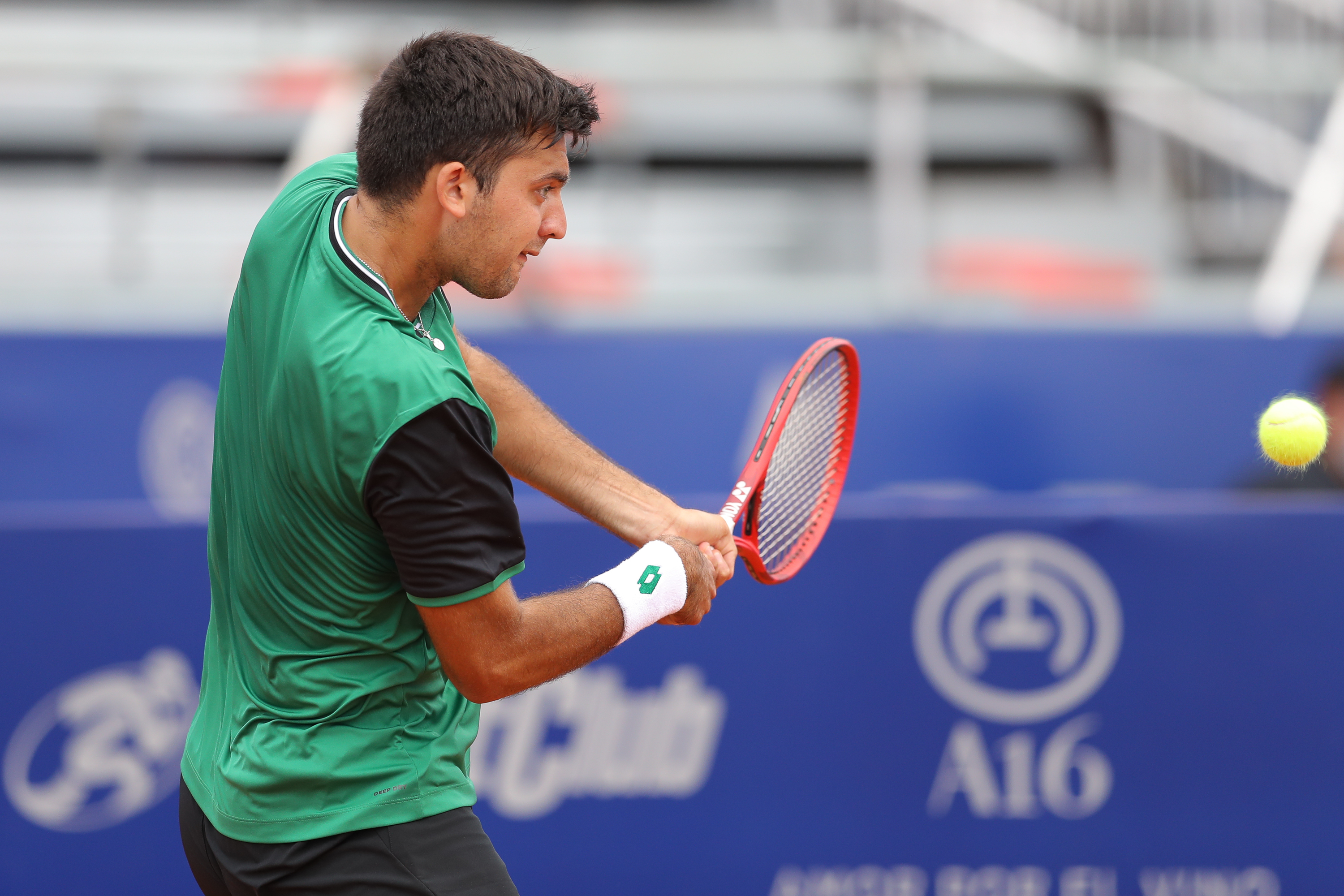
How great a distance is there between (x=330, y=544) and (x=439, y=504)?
0.69 ft

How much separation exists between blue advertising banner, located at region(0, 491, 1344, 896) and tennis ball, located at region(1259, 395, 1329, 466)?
108cm

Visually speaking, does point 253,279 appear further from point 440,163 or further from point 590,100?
point 590,100

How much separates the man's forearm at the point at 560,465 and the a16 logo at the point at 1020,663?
163 centimetres

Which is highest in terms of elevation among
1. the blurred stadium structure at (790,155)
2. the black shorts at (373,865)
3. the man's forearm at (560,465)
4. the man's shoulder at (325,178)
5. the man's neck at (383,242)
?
Answer: the blurred stadium structure at (790,155)

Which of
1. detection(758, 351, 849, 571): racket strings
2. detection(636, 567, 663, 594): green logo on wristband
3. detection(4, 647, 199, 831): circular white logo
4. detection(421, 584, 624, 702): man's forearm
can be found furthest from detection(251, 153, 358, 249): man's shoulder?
detection(4, 647, 199, 831): circular white logo

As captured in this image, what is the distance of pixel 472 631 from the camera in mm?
1909

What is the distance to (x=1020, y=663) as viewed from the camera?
3881 mm

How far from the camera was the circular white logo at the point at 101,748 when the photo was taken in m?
3.71

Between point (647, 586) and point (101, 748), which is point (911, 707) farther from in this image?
point (101, 748)

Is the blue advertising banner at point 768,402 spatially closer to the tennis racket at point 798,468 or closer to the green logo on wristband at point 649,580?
the tennis racket at point 798,468

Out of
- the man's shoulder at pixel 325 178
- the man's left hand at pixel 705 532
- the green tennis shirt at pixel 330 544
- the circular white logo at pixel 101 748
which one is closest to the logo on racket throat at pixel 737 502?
the man's left hand at pixel 705 532

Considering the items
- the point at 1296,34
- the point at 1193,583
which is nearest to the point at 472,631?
the point at 1193,583

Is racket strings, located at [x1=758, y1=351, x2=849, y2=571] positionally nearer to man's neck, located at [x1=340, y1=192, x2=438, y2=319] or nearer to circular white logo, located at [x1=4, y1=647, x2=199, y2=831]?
man's neck, located at [x1=340, y1=192, x2=438, y2=319]

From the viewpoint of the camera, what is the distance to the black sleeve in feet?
6.05
